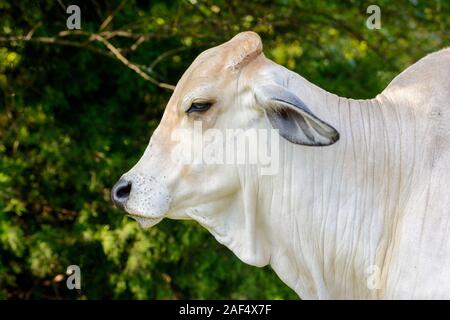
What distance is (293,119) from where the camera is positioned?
4.29m

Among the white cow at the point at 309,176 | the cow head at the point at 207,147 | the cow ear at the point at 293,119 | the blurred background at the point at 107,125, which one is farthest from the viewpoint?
the blurred background at the point at 107,125

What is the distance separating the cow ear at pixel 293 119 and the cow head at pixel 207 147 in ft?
0.15

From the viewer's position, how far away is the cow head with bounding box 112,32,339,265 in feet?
14.6

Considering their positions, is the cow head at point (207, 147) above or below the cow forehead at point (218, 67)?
below

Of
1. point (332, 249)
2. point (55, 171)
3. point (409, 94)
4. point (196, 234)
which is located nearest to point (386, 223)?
point (332, 249)

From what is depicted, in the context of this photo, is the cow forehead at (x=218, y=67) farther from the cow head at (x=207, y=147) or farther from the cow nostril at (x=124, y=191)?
the cow nostril at (x=124, y=191)

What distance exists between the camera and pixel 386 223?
438 cm

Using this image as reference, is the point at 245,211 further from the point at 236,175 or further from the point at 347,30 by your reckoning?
the point at 347,30

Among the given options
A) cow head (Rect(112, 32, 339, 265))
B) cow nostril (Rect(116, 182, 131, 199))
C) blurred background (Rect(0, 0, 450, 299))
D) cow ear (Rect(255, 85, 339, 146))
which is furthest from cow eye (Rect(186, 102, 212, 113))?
blurred background (Rect(0, 0, 450, 299))

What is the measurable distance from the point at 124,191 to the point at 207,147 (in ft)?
1.42

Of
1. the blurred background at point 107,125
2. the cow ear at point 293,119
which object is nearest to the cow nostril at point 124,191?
the cow ear at point 293,119

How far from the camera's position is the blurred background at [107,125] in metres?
7.93

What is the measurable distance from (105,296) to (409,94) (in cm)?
480

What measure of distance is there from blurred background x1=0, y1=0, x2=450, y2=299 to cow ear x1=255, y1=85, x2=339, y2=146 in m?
3.38
